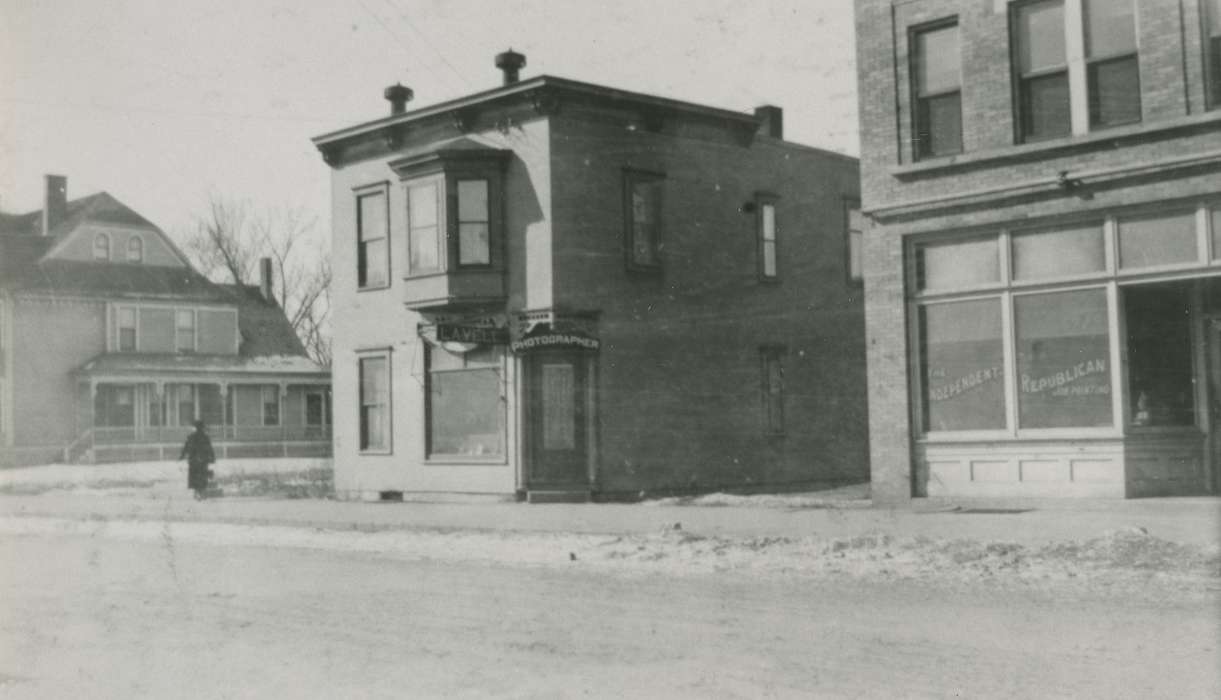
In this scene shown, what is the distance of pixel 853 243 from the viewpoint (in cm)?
2788

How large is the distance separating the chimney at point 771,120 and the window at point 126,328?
28.8 meters

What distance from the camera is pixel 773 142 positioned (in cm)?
2611

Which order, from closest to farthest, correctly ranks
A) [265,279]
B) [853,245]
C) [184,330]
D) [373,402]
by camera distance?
1. [373,402]
2. [853,245]
3. [184,330]
4. [265,279]

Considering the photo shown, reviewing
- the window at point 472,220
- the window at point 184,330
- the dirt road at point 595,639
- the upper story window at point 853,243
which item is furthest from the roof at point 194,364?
the dirt road at point 595,639

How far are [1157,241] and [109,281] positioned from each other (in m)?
40.4

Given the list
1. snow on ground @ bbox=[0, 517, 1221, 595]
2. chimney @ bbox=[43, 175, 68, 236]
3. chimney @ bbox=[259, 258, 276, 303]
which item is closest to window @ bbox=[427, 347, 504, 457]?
snow on ground @ bbox=[0, 517, 1221, 595]

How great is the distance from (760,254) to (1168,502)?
1182 centimetres

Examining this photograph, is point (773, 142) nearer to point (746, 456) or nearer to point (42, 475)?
point (746, 456)

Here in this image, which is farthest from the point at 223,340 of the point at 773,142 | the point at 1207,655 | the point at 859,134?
the point at 1207,655

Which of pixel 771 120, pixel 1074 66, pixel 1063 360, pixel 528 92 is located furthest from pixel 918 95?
pixel 771 120

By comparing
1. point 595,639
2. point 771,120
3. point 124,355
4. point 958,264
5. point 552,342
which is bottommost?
point 595,639

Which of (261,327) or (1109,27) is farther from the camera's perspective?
(261,327)

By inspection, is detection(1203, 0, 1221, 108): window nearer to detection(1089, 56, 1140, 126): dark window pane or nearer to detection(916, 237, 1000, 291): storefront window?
detection(1089, 56, 1140, 126): dark window pane

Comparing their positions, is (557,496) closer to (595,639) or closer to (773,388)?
(773,388)
